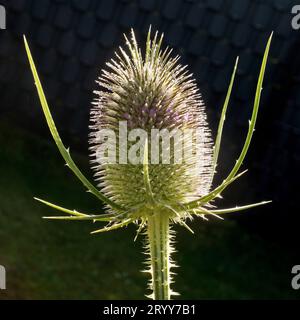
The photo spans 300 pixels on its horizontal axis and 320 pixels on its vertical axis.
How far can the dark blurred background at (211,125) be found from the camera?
2.32 meters

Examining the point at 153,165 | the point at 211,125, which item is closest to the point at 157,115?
the point at 153,165

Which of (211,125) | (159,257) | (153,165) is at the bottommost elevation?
(159,257)

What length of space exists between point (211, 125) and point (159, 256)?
Answer: 56.4 inches

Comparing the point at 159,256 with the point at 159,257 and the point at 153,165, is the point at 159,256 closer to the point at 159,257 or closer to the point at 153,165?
the point at 159,257

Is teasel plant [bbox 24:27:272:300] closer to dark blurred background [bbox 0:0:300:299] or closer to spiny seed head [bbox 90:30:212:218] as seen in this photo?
spiny seed head [bbox 90:30:212:218]

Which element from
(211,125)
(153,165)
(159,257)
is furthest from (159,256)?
(211,125)

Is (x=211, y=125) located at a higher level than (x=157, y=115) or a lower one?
higher

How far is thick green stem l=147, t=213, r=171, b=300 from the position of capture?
100 cm

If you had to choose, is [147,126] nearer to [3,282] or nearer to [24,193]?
[3,282]

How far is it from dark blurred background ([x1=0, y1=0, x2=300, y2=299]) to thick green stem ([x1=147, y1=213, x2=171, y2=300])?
1240mm

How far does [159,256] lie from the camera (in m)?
1.00

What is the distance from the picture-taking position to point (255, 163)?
2.41 meters

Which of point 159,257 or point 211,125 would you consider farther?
point 211,125

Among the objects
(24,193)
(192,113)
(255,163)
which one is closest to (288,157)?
(255,163)
